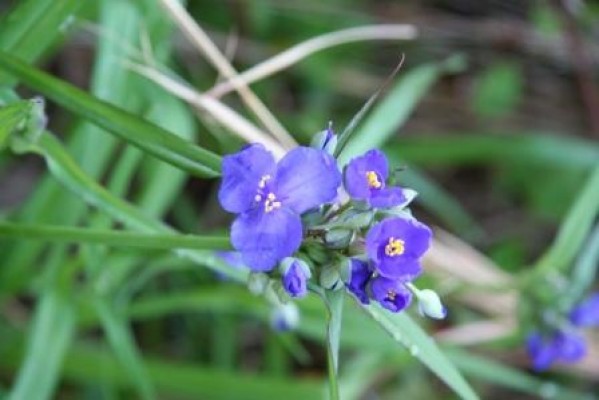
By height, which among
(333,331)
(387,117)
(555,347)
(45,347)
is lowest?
(333,331)

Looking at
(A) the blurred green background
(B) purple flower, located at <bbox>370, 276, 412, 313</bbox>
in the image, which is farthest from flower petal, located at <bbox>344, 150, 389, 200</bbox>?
(A) the blurred green background

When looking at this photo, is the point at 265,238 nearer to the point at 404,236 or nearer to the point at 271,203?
the point at 271,203

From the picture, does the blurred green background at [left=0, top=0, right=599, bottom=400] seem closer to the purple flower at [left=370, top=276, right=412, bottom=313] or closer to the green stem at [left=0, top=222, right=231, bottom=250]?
the green stem at [left=0, top=222, right=231, bottom=250]

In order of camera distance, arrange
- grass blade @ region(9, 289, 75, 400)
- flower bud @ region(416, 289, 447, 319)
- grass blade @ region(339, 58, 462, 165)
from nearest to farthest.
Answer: flower bud @ region(416, 289, 447, 319)
grass blade @ region(9, 289, 75, 400)
grass blade @ region(339, 58, 462, 165)

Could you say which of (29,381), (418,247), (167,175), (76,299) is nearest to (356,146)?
(167,175)

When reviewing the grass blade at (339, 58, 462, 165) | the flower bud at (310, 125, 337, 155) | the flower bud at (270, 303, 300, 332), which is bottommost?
the flower bud at (310, 125, 337, 155)

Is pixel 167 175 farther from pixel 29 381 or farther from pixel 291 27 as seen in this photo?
pixel 291 27

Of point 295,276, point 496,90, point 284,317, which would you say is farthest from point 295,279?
point 496,90
